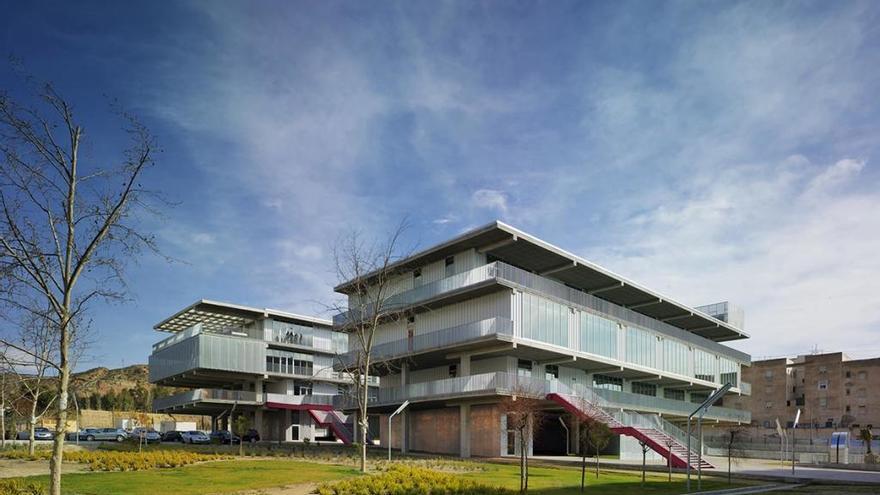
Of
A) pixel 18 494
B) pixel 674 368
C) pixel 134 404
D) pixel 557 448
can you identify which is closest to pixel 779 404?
pixel 674 368

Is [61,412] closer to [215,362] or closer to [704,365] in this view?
[215,362]

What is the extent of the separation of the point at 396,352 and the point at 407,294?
4293 millimetres

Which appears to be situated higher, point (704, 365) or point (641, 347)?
point (641, 347)

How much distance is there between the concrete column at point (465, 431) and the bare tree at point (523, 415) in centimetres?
288

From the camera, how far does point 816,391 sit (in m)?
116

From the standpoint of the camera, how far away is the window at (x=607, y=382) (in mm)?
56253

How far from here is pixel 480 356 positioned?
160 feet

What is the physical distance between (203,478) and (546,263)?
31.4 metres

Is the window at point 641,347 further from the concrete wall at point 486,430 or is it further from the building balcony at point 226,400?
the building balcony at point 226,400

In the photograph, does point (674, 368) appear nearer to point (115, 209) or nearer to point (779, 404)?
point (115, 209)

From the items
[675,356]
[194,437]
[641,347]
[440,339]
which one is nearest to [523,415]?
[440,339]

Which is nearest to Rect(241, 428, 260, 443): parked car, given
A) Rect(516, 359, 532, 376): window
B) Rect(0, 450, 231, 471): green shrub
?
Rect(516, 359, 532, 376): window

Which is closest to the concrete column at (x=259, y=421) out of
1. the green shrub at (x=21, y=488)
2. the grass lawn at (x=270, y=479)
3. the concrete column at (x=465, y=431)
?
the concrete column at (x=465, y=431)

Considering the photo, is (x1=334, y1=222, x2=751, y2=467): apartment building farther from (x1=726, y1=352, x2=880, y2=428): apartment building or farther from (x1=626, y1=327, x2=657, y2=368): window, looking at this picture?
(x1=726, y1=352, x2=880, y2=428): apartment building
